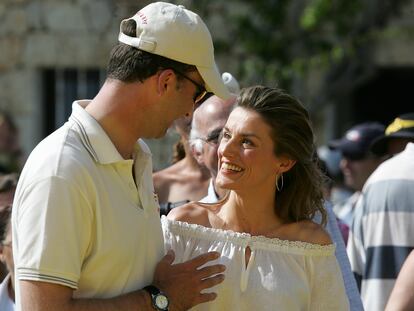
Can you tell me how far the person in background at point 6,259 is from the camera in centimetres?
409

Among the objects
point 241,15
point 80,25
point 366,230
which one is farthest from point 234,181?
point 80,25

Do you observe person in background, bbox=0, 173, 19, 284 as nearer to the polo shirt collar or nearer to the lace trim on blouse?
the lace trim on blouse

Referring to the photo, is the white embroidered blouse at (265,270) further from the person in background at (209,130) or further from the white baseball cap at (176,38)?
the person in background at (209,130)

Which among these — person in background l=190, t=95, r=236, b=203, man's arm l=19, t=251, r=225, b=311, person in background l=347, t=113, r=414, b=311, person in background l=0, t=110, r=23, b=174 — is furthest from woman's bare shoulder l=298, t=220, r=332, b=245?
person in background l=0, t=110, r=23, b=174

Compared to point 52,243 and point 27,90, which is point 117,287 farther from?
point 27,90

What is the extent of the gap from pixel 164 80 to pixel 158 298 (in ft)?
2.17

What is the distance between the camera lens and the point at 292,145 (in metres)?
3.80

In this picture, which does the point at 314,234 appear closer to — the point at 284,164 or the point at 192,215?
the point at 284,164

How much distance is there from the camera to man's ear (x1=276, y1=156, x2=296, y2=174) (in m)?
3.81

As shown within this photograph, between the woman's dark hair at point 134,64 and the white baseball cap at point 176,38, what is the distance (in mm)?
17

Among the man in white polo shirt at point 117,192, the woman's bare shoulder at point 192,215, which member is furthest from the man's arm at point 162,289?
the woman's bare shoulder at point 192,215

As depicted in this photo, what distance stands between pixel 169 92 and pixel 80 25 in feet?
28.8

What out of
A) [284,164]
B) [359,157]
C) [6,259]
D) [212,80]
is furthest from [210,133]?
[359,157]

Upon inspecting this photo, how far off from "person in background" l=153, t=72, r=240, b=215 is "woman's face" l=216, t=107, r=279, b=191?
1234 mm
